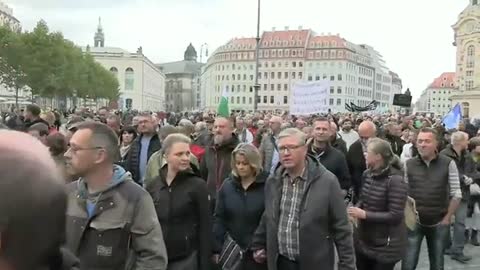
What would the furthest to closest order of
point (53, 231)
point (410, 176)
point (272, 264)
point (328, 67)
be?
point (328, 67), point (410, 176), point (272, 264), point (53, 231)

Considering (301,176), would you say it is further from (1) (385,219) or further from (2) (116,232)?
(2) (116,232)

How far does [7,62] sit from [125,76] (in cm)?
8867

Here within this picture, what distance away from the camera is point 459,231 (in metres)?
9.21

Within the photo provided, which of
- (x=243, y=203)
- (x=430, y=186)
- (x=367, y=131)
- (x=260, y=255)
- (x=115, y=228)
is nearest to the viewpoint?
(x=115, y=228)

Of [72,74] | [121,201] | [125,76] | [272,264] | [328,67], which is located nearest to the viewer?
[121,201]

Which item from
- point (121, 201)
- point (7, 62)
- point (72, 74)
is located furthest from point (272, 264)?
point (72, 74)

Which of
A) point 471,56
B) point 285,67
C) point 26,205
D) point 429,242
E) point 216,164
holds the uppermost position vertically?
point 285,67

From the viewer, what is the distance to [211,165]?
7.18 m

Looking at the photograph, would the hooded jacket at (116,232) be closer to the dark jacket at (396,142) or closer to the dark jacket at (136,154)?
the dark jacket at (136,154)

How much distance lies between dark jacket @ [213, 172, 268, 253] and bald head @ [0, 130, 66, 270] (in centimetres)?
432

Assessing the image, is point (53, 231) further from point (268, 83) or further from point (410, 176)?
point (268, 83)

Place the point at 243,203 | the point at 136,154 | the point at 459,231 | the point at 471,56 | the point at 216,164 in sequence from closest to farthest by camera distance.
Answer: the point at 243,203, the point at 216,164, the point at 136,154, the point at 459,231, the point at 471,56

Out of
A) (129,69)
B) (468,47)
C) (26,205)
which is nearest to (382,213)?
(26,205)

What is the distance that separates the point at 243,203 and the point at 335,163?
85.8 inches
